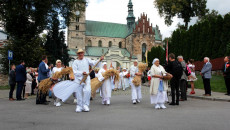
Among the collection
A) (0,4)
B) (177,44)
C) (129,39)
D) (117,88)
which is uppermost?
(129,39)

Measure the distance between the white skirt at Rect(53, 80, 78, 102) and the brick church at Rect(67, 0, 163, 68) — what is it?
60.8 metres

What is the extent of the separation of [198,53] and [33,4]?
19.4m

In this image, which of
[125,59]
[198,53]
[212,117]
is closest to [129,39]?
[125,59]

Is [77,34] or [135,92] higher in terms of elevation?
[77,34]

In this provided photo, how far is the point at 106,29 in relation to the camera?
82125mm

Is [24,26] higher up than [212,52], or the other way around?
[24,26]

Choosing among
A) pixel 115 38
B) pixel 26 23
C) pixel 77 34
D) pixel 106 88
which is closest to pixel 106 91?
pixel 106 88

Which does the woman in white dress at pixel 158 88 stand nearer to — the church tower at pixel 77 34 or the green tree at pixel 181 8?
the green tree at pixel 181 8

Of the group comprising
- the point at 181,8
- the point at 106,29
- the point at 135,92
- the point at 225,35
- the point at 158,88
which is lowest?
the point at 135,92

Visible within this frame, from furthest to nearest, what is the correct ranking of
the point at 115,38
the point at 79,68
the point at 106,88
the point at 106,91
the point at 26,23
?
the point at 115,38
the point at 26,23
the point at 106,88
the point at 106,91
the point at 79,68

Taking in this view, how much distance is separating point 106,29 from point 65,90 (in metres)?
74.7

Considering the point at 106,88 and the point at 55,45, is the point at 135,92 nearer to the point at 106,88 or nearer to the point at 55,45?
the point at 106,88

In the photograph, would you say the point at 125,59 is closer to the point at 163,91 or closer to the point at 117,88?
the point at 117,88

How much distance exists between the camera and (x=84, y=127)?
217 inches
